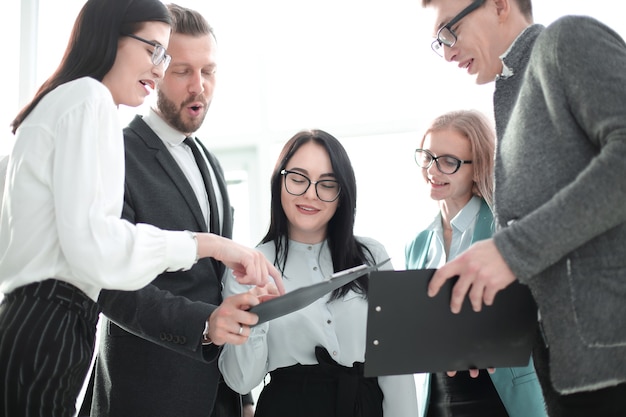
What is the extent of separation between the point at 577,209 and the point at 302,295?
600 mm

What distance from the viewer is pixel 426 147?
2.46m

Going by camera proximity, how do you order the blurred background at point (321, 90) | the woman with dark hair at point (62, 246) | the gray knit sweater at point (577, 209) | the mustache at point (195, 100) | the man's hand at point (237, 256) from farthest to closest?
the blurred background at point (321, 90) < the mustache at point (195, 100) < the man's hand at point (237, 256) < the woman with dark hair at point (62, 246) < the gray knit sweater at point (577, 209)

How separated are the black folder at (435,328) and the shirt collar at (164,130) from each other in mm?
1265

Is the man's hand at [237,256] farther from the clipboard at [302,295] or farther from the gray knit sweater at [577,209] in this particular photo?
the gray knit sweater at [577,209]

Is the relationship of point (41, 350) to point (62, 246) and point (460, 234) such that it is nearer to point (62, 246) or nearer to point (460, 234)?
point (62, 246)

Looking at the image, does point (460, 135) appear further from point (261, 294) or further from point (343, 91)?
point (343, 91)

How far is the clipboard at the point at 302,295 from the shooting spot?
1376 millimetres

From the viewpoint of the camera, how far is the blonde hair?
2330 millimetres

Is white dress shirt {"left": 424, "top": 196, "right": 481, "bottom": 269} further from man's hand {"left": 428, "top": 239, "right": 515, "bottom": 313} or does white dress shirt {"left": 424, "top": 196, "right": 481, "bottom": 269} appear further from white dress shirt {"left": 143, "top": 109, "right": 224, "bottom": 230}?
man's hand {"left": 428, "top": 239, "right": 515, "bottom": 313}

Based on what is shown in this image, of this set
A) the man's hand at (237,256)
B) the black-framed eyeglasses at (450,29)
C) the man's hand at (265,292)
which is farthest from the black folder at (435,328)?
the black-framed eyeglasses at (450,29)

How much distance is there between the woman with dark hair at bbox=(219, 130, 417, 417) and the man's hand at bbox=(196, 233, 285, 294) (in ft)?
1.30

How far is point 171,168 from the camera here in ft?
6.81

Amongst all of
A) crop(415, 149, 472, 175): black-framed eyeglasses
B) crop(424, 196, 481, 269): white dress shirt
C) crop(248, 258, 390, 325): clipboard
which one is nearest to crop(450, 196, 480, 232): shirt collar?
crop(424, 196, 481, 269): white dress shirt

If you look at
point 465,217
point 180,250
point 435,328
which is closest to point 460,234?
point 465,217
